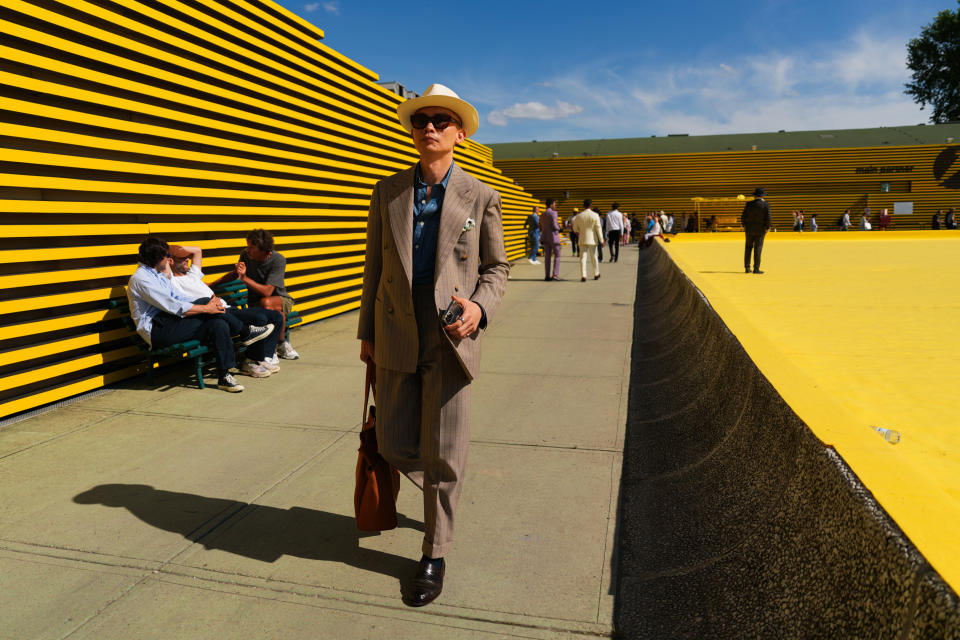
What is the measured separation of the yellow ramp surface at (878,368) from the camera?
171 centimetres

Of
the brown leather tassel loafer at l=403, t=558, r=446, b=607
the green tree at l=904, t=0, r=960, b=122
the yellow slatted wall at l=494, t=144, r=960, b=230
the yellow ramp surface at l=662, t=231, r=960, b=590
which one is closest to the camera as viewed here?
the yellow ramp surface at l=662, t=231, r=960, b=590

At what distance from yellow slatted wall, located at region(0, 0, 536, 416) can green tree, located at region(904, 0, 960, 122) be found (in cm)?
6570

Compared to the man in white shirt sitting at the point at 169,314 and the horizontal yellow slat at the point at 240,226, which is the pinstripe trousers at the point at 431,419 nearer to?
the man in white shirt sitting at the point at 169,314

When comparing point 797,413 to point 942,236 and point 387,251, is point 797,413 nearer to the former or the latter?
point 387,251

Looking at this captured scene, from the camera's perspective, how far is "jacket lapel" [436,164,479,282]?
95.0 inches

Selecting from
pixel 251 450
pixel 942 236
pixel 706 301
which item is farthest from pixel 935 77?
pixel 251 450

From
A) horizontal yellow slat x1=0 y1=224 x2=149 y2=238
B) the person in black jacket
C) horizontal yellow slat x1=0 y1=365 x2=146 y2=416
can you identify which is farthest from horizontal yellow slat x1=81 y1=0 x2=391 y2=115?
the person in black jacket

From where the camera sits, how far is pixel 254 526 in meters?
2.98

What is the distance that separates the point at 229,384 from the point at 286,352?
115cm

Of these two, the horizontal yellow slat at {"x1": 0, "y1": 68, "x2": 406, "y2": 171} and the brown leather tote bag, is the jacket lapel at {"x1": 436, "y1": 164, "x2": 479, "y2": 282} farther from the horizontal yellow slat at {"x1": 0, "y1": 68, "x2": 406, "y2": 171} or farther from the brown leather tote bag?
the horizontal yellow slat at {"x1": 0, "y1": 68, "x2": 406, "y2": 171}

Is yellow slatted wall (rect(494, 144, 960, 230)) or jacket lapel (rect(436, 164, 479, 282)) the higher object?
yellow slatted wall (rect(494, 144, 960, 230))

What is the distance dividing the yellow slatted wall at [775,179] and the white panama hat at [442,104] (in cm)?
3858

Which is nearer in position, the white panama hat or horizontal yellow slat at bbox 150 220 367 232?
the white panama hat

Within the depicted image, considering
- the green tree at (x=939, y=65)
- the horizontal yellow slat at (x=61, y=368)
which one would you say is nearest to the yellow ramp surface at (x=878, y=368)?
the horizontal yellow slat at (x=61, y=368)
